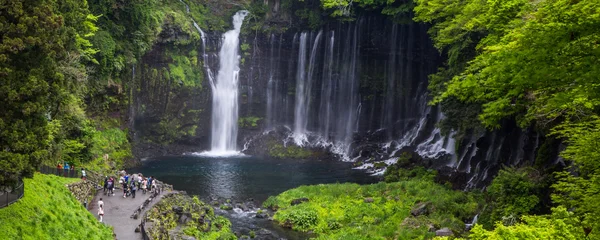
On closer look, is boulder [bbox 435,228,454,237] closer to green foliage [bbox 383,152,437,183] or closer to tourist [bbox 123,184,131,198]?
green foliage [bbox 383,152,437,183]

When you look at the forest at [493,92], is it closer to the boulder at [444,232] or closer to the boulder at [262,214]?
the boulder at [444,232]

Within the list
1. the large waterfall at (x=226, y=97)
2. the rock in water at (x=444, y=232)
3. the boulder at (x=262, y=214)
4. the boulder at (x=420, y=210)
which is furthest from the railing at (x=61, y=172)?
the large waterfall at (x=226, y=97)

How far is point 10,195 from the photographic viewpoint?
16516mm

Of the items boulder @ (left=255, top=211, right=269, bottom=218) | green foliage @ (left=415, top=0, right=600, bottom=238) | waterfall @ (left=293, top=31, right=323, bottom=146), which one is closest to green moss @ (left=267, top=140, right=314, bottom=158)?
waterfall @ (left=293, top=31, right=323, bottom=146)

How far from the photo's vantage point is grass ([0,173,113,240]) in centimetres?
1580

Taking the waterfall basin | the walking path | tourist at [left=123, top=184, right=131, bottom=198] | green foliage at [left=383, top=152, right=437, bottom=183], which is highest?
green foliage at [left=383, top=152, right=437, bottom=183]

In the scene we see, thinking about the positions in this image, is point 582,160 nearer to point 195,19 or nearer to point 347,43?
point 347,43

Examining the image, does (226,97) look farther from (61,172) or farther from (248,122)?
(61,172)

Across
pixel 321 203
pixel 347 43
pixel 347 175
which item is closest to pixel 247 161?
pixel 347 175

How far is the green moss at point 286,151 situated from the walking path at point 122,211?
25643mm

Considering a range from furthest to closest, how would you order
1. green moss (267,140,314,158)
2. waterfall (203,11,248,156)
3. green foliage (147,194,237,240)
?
waterfall (203,11,248,156) → green moss (267,140,314,158) → green foliage (147,194,237,240)

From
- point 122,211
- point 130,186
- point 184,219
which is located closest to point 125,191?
point 130,186

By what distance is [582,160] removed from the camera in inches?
505

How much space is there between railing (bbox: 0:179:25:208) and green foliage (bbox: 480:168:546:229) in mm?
17918
